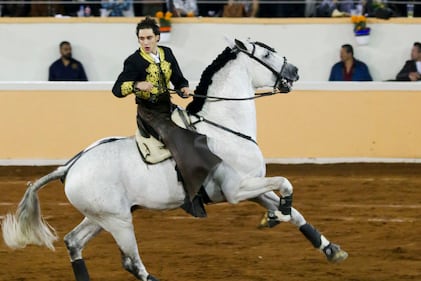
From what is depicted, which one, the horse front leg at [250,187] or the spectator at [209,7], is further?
the spectator at [209,7]

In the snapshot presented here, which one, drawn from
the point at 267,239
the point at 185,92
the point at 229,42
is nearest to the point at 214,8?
the point at 267,239

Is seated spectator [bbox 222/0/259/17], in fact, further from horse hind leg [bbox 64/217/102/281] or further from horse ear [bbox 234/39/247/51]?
horse hind leg [bbox 64/217/102/281]

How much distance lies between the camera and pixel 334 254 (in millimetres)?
8867

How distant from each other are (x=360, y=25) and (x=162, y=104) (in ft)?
30.5

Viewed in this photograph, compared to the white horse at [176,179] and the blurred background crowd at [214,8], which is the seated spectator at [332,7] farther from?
the white horse at [176,179]

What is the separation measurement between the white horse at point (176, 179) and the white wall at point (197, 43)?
28.8ft

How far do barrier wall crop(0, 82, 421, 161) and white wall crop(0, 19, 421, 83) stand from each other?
245 centimetres

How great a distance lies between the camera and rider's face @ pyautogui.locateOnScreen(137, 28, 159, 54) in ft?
27.5

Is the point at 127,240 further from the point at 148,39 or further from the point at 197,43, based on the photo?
the point at 197,43

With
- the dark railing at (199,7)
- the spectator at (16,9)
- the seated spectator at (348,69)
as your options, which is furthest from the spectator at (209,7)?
the spectator at (16,9)

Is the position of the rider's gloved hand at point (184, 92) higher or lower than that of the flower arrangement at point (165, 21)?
higher

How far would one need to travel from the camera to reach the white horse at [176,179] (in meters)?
8.35

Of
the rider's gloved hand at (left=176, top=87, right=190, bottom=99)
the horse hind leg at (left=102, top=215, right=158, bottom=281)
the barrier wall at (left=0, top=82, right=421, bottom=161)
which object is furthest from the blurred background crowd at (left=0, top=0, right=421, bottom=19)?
the horse hind leg at (left=102, top=215, right=158, bottom=281)

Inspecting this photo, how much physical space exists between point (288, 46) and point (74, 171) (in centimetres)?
997
